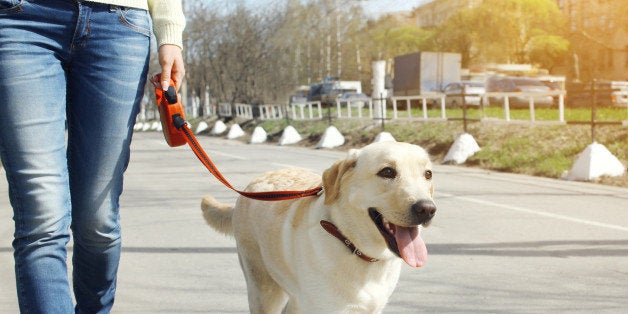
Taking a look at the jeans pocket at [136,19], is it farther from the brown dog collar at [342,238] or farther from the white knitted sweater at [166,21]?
the brown dog collar at [342,238]

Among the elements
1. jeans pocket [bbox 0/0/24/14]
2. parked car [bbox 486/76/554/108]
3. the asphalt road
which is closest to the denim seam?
jeans pocket [bbox 0/0/24/14]

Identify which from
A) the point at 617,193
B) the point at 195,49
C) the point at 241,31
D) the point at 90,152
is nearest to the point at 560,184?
the point at 617,193

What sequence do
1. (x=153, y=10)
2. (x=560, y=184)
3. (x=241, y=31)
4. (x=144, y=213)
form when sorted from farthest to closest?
(x=241, y=31) < (x=560, y=184) < (x=144, y=213) < (x=153, y=10)

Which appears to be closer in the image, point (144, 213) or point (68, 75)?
point (68, 75)

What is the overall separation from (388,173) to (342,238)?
34 cm

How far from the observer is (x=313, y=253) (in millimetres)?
2941

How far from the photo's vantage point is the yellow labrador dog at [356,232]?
9.39 feet

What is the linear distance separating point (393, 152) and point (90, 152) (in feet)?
4.07

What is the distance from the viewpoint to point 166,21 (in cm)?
311

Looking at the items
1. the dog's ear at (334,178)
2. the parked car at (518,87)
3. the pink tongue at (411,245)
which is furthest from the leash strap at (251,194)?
the parked car at (518,87)

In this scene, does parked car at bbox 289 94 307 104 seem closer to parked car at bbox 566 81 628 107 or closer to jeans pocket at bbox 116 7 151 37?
parked car at bbox 566 81 628 107

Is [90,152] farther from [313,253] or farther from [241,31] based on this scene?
[241,31]

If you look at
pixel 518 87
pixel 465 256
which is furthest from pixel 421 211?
pixel 518 87

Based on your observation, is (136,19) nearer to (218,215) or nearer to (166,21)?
(166,21)
